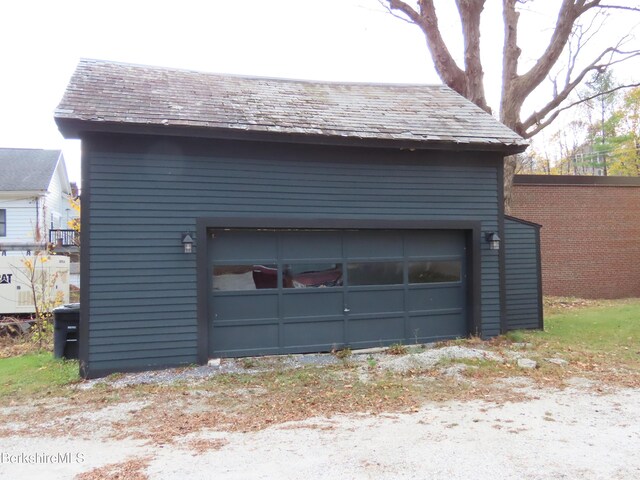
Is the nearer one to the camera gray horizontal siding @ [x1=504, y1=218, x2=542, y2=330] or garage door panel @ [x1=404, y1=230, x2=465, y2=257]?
garage door panel @ [x1=404, y1=230, x2=465, y2=257]

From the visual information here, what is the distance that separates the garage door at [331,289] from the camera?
8953 millimetres

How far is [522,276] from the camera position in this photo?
1141 cm

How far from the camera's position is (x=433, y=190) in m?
9.89

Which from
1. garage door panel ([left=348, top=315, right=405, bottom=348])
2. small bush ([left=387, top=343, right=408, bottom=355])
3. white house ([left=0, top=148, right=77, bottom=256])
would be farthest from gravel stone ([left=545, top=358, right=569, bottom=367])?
white house ([left=0, top=148, right=77, bottom=256])

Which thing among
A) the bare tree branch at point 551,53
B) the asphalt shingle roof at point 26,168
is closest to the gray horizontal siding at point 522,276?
the bare tree branch at point 551,53

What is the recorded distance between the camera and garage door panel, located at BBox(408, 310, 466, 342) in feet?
32.6

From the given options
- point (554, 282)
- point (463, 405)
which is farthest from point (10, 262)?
point (554, 282)

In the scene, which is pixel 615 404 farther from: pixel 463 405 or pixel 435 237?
pixel 435 237

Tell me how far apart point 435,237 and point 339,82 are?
450 centimetres

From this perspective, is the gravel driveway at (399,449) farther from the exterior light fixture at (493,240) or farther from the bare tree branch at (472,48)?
the bare tree branch at (472,48)

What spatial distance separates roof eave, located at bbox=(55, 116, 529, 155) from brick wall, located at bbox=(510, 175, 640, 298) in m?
10.2

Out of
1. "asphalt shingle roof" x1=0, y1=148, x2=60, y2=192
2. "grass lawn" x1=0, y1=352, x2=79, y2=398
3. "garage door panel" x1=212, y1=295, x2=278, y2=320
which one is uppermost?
"asphalt shingle roof" x1=0, y1=148, x2=60, y2=192
